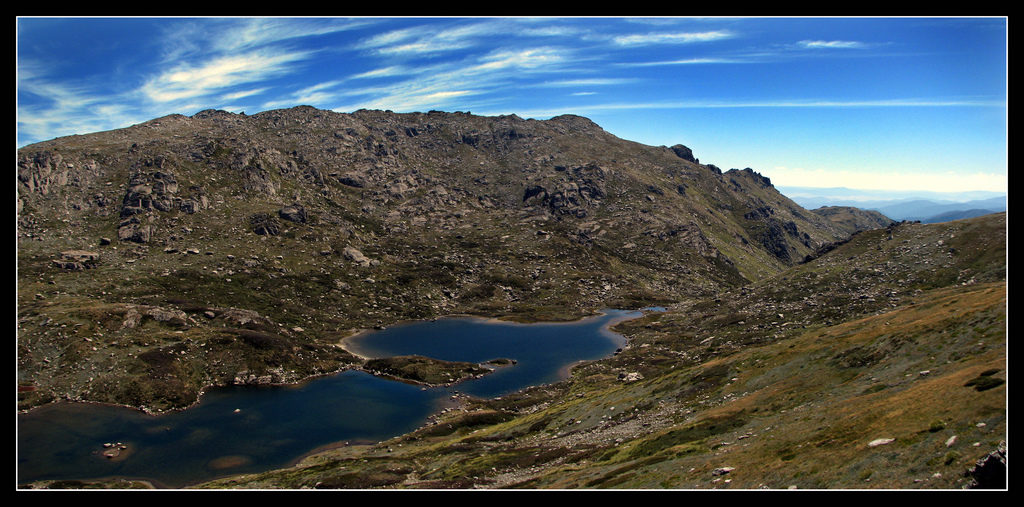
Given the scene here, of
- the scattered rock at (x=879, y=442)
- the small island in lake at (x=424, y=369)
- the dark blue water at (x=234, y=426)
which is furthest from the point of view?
the small island in lake at (x=424, y=369)

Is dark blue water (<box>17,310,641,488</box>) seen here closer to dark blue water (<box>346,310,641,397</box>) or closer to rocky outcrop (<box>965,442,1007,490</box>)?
dark blue water (<box>346,310,641,397</box>)

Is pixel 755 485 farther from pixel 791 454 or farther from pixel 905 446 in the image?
pixel 905 446

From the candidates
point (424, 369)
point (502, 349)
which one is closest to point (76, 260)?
point (424, 369)

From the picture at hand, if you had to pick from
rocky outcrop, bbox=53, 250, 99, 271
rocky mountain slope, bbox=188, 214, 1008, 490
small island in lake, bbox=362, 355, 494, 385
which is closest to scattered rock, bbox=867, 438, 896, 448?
rocky mountain slope, bbox=188, 214, 1008, 490

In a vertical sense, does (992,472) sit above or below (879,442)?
above

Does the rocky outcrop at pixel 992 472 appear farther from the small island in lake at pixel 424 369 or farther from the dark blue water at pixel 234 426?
the small island in lake at pixel 424 369

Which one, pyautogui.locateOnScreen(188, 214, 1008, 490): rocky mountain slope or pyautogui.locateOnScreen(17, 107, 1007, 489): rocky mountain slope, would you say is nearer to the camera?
pyautogui.locateOnScreen(188, 214, 1008, 490): rocky mountain slope

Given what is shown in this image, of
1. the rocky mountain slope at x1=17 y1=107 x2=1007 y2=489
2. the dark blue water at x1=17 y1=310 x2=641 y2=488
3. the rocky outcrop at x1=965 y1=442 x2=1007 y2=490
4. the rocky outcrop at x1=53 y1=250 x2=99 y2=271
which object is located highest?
the rocky outcrop at x1=53 y1=250 x2=99 y2=271

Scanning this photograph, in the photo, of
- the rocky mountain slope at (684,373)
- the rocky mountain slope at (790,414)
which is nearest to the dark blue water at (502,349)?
the rocky mountain slope at (684,373)

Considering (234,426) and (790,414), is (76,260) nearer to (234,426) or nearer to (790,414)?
(234,426)
